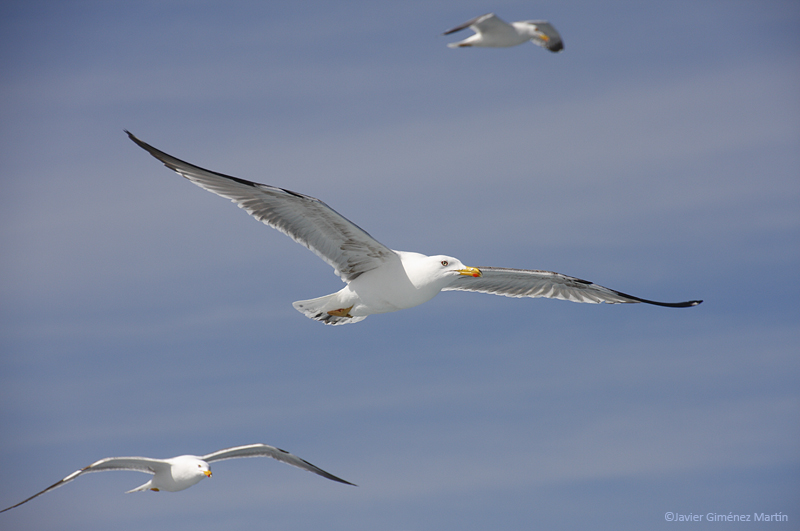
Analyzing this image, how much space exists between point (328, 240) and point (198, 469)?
7.15 meters

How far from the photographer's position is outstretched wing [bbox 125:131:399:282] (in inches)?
522

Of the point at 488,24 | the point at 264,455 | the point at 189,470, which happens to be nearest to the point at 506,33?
the point at 488,24

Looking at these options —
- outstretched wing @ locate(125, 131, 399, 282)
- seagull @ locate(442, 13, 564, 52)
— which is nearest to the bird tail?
outstretched wing @ locate(125, 131, 399, 282)

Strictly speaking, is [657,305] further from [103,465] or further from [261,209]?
[103,465]

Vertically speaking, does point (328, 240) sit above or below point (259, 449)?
above

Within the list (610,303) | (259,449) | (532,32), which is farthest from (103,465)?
(532,32)

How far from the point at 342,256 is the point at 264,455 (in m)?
7.03

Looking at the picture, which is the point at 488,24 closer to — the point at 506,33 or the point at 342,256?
the point at 506,33

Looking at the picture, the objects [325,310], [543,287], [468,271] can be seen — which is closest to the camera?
[468,271]

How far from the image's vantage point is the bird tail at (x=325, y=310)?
15211 millimetres

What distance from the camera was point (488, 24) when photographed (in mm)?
12969

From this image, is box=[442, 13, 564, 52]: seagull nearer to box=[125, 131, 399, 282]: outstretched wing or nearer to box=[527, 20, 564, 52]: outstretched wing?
box=[527, 20, 564, 52]: outstretched wing

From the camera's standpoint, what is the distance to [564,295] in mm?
17641

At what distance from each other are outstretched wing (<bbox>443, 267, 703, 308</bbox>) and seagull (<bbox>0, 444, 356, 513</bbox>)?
518cm
